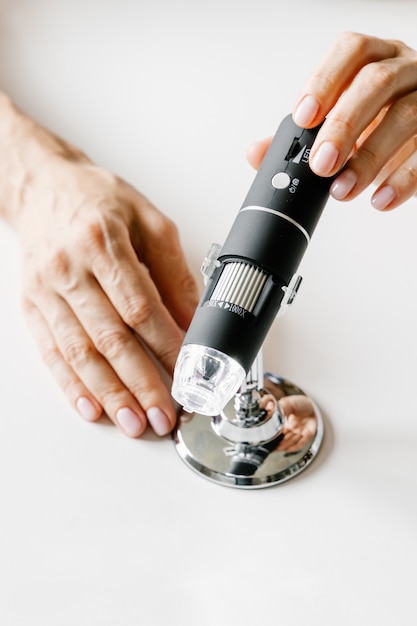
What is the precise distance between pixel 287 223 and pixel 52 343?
26 centimetres

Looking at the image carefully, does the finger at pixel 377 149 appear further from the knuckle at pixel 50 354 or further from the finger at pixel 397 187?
the knuckle at pixel 50 354

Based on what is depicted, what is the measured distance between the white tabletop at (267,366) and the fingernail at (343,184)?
0.16 metres

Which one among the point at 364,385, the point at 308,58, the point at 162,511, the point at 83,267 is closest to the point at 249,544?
the point at 162,511

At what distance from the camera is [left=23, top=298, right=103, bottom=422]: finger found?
0.64 metres

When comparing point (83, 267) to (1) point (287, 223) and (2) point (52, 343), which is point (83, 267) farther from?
(1) point (287, 223)

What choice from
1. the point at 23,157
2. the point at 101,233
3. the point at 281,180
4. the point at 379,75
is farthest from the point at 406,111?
the point at 23,157

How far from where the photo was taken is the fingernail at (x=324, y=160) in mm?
519

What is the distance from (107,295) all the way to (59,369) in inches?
2.7

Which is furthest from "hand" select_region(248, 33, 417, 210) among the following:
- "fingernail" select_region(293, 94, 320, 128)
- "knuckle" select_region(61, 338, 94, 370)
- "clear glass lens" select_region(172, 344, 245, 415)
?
"knuckle" select_region(61, 338, 94, 370)

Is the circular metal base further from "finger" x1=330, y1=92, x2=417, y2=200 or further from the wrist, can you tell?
the wrist

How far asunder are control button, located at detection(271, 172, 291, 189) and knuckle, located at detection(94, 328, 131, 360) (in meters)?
0.20

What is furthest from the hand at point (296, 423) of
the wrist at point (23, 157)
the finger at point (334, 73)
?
the wrist at point (23, 157)

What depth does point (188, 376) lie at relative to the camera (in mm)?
494

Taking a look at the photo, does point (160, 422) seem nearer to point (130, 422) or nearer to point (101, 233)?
point (130, 422)
